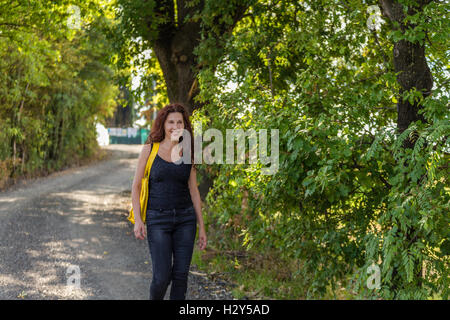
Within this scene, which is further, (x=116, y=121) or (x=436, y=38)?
(x=116, y=121)

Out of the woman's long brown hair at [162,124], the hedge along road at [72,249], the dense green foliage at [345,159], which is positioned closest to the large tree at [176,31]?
the dense green foliage at [345,159]

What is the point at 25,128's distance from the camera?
51.2 feet

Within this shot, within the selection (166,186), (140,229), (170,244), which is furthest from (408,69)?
(140,229)

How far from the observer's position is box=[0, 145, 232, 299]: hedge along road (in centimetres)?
611

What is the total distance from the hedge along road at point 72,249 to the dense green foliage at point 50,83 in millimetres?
2323

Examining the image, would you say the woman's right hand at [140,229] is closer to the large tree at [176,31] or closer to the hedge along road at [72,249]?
the hedge along road at [72,249]

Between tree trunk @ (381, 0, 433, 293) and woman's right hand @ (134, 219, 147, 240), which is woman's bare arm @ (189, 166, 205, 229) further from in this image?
tree trunk @ (381, 0, 433, 293)

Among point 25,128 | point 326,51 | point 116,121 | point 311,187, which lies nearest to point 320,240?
point 311,187

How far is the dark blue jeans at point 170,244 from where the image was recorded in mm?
Answer: 3902

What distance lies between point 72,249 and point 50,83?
34.6 feet

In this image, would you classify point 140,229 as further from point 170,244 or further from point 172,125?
point 172,125
